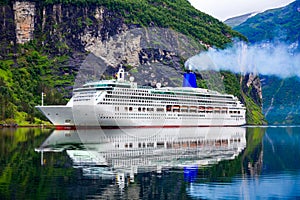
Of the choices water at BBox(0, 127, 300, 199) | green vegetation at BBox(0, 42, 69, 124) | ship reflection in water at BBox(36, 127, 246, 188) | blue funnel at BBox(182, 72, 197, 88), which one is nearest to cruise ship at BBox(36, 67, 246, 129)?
blue funnel at BBox(182, 72, 197, 88)

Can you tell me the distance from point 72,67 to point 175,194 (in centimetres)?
16534

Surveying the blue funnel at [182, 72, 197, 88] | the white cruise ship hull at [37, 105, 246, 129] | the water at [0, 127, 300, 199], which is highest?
the blue funnel at [182, 72, 197, 88]

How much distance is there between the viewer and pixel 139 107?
121 meters

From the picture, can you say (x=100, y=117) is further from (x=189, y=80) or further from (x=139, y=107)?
(x=189, y=80)

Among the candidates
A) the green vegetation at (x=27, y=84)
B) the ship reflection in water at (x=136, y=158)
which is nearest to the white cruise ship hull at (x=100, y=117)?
the green vegetation at (x=27, y=84)

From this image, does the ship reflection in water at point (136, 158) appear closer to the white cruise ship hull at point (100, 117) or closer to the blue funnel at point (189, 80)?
the white cruise ship hull at point (100, 117)

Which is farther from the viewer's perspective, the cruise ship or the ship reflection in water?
the cruise ship

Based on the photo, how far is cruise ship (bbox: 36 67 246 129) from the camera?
108812 millimetres

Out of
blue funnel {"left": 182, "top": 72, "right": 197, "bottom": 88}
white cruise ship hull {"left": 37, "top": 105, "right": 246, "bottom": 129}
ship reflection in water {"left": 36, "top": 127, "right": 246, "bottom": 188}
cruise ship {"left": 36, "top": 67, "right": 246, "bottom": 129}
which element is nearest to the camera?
ship reflection in water {"left": 36, "top": 127, "right": 246, "bottom": 188}

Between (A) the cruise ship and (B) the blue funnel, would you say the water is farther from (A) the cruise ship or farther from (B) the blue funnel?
(B) the blue funnel

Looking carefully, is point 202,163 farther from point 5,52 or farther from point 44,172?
point 5,52

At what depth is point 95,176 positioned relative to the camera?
125 feet

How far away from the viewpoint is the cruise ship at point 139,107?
4284 inches

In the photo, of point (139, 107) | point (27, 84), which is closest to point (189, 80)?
point (139, 107)
